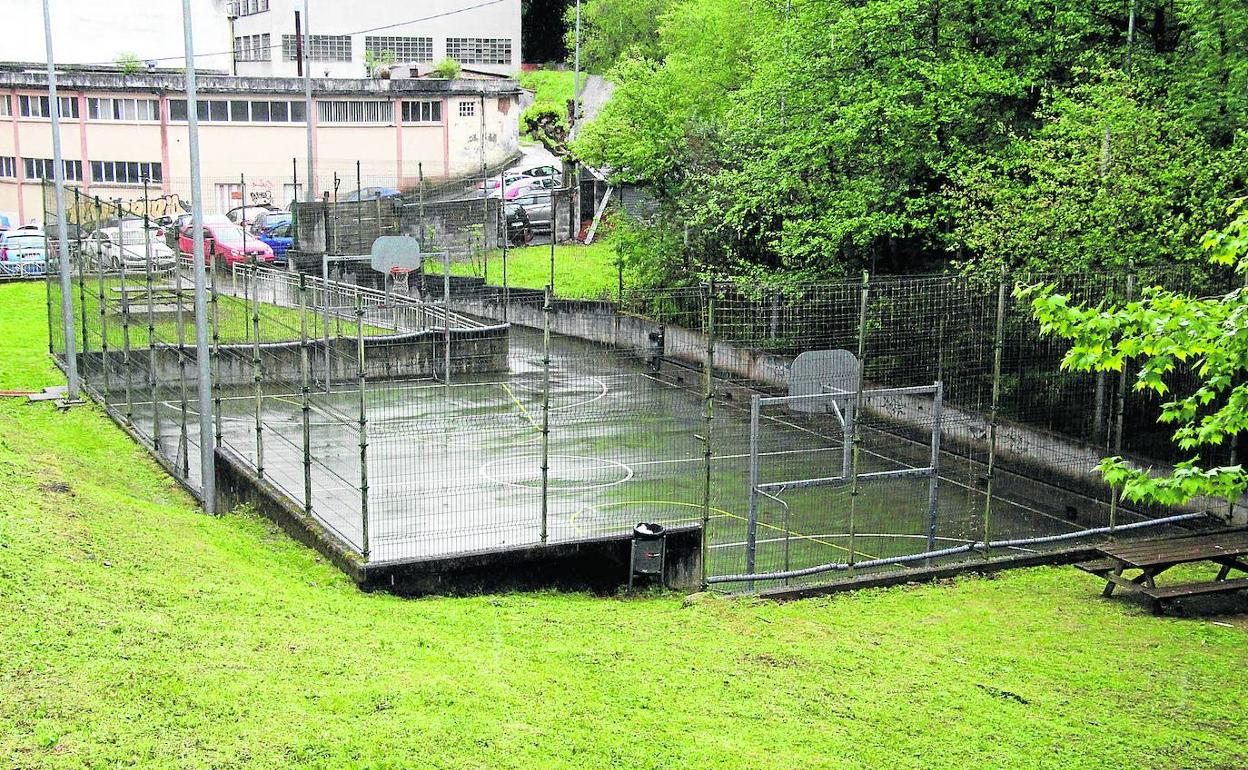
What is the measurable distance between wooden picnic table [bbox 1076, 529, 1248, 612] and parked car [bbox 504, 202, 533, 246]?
31.0 metres

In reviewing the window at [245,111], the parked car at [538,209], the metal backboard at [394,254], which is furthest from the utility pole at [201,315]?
the window at [245,111]

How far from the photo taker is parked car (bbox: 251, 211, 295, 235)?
130 ft

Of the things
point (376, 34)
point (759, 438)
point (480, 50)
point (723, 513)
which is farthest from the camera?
point (480, 50)

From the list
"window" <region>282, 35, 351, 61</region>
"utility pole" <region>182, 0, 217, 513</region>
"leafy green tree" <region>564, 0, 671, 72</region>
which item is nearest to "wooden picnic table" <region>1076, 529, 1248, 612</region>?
"utility pole" <region>182, 0, 217, 513</region>

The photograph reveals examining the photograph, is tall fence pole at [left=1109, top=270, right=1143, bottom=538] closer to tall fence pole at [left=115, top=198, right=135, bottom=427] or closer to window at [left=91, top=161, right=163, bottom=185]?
tall fence pole at [left=115, top=198, right=135, bottom=427]

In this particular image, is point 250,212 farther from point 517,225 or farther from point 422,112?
point 422,112

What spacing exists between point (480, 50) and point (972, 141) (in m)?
45.7

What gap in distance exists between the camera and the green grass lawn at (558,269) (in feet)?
117

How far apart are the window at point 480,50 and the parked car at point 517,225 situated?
2546 cm

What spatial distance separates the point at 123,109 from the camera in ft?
157

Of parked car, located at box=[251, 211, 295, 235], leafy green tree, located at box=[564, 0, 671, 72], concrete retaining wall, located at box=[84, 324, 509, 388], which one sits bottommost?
concrete retaining wall, located at box=[84, 324, 509, 388]

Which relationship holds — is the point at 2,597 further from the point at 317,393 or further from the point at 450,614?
the point at 317,393

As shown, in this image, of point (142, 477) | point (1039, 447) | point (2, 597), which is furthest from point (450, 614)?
point (1039, 447)

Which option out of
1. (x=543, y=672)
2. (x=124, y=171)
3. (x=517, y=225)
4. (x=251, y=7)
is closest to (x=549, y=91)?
(x=251, y=7)
